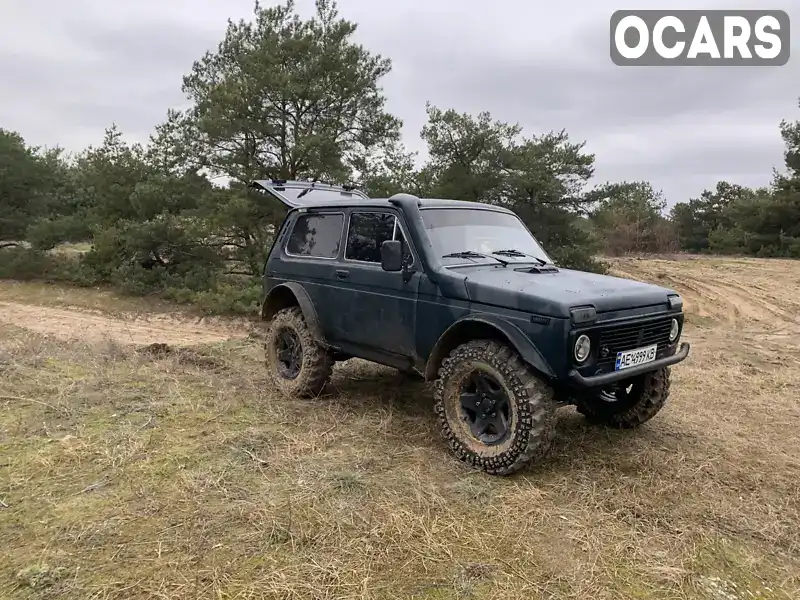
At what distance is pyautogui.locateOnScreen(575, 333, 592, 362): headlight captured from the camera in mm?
3518

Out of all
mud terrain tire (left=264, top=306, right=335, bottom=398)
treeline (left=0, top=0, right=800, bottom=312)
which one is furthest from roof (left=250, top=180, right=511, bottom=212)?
treeline (left=0, top=0, right=800, bottom=312)

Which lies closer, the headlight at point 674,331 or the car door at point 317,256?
the headlight at point 674,331

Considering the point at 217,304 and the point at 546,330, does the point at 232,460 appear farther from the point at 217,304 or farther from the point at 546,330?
the point at 217,304

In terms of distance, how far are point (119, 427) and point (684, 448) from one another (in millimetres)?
4378

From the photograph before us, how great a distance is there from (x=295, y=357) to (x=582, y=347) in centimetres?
309

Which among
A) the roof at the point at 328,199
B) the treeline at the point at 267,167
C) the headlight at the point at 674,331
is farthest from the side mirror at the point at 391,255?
Result: the treeline at the point at 267,167

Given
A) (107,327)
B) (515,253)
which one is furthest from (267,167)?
(515,253)

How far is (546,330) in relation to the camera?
355 centimetres

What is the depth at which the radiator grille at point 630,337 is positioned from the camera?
12.1 feet

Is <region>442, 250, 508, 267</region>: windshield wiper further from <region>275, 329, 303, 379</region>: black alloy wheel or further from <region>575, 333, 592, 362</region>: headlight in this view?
<region>275, 329, 303, 379</region>: black alloy wheel

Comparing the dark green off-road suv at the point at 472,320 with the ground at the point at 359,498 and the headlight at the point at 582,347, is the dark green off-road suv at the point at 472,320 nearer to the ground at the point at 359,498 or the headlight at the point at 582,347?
the headlight at the point at 582,347

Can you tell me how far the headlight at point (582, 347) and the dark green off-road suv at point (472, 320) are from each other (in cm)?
1

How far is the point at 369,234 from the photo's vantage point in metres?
4.96

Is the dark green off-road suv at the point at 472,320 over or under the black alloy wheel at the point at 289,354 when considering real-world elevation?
over
